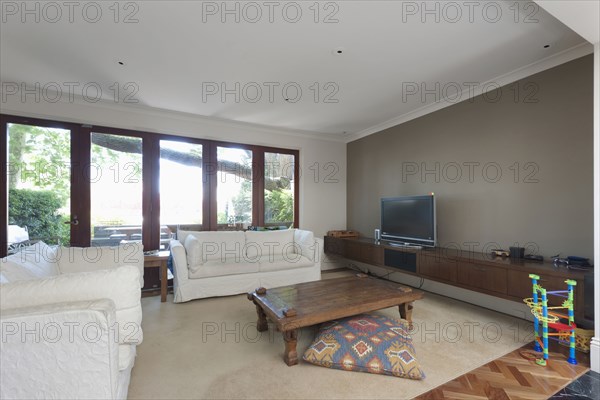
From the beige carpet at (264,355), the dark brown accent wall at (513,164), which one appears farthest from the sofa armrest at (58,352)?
the dark brown accent wall at (513,164)

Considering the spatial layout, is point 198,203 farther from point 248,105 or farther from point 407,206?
point 407,206

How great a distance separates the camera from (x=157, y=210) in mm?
4047

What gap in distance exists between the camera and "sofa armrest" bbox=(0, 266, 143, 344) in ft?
4.11

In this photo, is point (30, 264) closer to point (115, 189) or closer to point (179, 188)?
point (115, 189)

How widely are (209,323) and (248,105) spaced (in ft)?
8.84

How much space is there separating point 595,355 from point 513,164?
1.77 meters

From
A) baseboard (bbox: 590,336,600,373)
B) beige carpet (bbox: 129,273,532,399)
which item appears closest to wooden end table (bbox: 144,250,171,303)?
beige carpet (bbox: 129,273,532,399)

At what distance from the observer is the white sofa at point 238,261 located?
343cm

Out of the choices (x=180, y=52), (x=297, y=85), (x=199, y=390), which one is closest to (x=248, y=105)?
(x=297, y=85)

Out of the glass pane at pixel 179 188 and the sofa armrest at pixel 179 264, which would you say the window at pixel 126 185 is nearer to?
the glass pane at pixel 179 188

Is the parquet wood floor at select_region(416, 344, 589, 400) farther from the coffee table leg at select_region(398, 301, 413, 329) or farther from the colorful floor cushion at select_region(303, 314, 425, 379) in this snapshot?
the coffee table leg at select_region(398, 301, 413, 329)

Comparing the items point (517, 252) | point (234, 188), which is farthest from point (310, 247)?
point (517, 252)

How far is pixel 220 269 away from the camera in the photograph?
3.52 m

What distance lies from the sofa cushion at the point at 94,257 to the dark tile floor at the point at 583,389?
3059 millimetres
